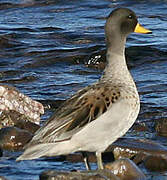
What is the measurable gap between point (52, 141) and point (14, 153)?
1590 millimetres

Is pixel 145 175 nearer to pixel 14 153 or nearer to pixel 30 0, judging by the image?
pixel 14 153

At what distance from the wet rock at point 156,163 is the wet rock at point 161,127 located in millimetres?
1408

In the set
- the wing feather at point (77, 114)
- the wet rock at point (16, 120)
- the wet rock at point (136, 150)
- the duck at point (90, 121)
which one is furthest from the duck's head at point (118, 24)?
the wet rock at point (16, 120)

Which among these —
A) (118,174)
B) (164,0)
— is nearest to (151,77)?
(118,174)

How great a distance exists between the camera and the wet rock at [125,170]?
700 cm

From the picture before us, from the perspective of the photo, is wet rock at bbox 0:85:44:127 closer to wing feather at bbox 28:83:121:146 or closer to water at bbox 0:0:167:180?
water at bbox 0:0:167:180

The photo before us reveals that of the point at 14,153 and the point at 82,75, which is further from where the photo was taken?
the point at 82,75

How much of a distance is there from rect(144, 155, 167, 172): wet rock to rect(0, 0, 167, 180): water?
14cm

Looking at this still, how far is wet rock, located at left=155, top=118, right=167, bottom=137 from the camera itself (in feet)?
29.0

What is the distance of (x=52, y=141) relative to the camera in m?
6.39

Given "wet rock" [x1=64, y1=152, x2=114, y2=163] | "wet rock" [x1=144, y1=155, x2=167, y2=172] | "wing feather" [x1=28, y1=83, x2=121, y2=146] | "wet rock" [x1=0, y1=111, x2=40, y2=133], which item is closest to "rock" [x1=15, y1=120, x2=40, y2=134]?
"wet rock" [x1=0, y1=111, x2=40, y2=133]

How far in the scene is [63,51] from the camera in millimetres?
14062

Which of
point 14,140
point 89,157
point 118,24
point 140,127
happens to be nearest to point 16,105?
point 14,140

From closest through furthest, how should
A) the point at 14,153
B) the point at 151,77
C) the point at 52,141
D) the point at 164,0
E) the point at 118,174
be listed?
the point at 52,141 < the point at 118,174 < the point at 14,153 < the point at 151,77 < the point at 164,0
